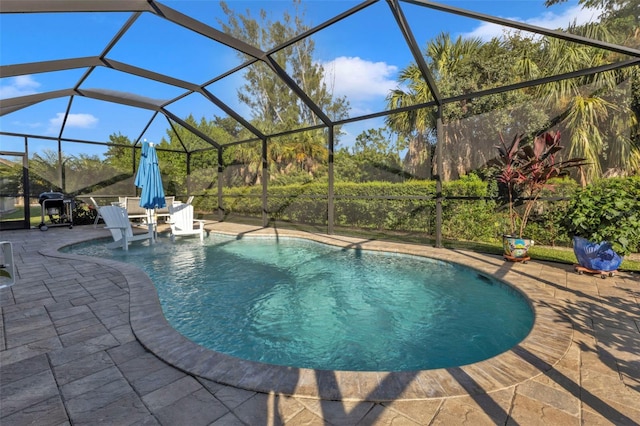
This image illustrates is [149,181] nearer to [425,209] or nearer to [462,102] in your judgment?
[425,209]

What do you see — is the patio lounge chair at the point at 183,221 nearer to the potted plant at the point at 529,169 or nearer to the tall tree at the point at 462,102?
the tall tree at the point at 462,102

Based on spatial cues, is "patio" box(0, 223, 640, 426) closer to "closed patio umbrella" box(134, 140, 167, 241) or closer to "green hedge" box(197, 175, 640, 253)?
"green hedge" box(197, 175, 640, 253)

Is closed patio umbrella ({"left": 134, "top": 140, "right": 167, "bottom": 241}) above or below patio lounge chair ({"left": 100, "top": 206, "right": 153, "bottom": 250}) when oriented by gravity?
above

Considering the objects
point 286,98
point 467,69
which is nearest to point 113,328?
point 467,69

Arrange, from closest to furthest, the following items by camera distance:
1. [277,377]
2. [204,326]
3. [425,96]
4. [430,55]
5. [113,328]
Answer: [277,377] < [113,328] < [204,326] < [425,96] < [430,55]

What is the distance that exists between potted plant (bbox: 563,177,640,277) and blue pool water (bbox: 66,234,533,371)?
1.35 meters

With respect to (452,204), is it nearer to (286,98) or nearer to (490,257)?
(490,257)

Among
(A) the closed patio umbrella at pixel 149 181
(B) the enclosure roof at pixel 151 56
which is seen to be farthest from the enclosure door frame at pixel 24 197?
(A) the closed patio umbrella at pixel 149 181

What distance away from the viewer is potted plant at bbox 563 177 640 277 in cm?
387

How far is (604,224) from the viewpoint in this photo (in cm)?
402

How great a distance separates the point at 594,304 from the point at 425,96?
7395 millimetres

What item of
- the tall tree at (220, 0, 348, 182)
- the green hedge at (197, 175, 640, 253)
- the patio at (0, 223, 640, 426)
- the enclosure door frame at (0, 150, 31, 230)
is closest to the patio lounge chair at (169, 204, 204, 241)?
the green hedge at (197, 175, 640, 253)

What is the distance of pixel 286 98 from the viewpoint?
1600cm

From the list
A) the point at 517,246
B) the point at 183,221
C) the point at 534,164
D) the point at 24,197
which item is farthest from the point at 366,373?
the point at 24,197
